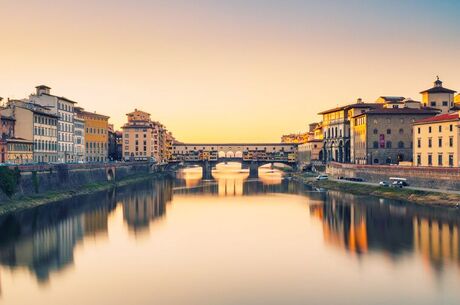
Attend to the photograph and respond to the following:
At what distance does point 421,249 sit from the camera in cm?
3656

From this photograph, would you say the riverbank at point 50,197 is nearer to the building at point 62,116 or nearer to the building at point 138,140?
the building at point 62,116

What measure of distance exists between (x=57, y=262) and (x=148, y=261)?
20.7 feet

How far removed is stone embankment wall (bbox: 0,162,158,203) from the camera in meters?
60.6

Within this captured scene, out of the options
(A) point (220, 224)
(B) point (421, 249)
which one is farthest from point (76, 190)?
(B) point (421, 249)

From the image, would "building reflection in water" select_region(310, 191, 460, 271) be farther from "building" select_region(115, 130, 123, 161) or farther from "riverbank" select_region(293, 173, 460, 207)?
"building" select_region(115, 130, 123, 161)

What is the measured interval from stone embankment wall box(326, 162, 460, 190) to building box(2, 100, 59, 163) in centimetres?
5614

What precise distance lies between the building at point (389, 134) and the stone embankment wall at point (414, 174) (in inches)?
203

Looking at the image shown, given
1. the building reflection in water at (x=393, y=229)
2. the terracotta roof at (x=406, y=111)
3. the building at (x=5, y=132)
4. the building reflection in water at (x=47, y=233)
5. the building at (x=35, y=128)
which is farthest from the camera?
the terracotta roof at (x=406, y=111)

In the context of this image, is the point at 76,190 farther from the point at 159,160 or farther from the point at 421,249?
the point at 159,160

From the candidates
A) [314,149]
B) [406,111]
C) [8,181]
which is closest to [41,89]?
[8,181]

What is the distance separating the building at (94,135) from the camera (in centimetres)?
11556

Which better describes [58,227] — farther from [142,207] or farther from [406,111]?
[406,111]

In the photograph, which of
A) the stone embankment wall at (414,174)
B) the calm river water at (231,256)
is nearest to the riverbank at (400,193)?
the calm river water at (231,256)

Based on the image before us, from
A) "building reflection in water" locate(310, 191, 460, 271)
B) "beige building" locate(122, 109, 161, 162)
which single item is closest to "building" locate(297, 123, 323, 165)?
"beige building" locate(122, 109, 161, 162)
